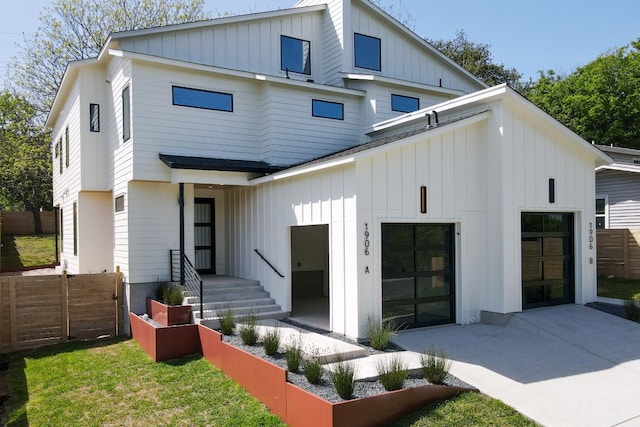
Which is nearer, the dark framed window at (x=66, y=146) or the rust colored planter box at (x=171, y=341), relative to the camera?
the rust colored planter box at (x=171, y=341)

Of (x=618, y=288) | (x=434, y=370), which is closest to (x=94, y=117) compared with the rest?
(x=434, y=370)

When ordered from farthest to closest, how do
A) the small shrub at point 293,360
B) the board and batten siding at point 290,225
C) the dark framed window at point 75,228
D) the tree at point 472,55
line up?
the tree at point 472,55 → the dark framed window at point 75,228 → the board and batten siding at point 290,225 → the small shrub at point 293,360

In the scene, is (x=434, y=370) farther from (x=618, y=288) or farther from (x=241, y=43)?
(x=241, y=43)

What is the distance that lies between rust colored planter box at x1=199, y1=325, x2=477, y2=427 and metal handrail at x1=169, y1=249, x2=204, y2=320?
285 centimetres

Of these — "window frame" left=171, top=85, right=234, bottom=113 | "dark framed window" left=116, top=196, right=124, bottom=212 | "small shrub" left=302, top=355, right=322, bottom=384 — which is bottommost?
"small shrub" left=302, top=355, right=322, bottom=384

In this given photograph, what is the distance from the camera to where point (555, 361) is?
7.64 meters

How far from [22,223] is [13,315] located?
78.1 feet

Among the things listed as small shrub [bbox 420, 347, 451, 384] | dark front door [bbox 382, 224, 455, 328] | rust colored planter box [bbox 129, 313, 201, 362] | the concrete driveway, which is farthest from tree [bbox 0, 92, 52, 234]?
small shrub [bbox 420, 347, 451, 384]

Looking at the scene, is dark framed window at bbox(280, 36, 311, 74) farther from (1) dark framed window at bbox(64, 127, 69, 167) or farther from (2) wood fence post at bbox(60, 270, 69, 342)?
(2) wood fence post at bbox(60, 270, 69, 342)

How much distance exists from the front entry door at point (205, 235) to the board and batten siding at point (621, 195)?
570 inches

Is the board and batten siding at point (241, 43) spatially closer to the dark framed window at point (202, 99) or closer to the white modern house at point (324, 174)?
the white modern house at point (324, 174)

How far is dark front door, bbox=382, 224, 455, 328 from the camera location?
9.28 metres

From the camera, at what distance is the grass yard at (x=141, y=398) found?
5966 millimetres

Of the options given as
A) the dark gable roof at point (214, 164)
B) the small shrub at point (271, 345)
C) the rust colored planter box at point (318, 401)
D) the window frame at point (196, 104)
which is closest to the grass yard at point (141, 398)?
the rust colored planter box at point (318, 401)
